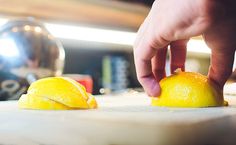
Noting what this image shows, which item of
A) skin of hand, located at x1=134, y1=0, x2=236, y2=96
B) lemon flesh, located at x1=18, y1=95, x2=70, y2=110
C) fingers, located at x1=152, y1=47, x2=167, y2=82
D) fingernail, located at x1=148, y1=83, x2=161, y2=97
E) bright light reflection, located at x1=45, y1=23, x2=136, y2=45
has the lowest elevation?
bright light reflection, located at x1=45, y1=23, x2=136, y2=45

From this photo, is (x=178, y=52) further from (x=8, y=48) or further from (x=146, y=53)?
(x=8, y=48)

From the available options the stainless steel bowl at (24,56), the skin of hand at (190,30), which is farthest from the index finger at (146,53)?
the stainless steel bowl at (24,56)

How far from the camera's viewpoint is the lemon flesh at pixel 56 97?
0.72 m

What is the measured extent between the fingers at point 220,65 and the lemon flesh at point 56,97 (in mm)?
253

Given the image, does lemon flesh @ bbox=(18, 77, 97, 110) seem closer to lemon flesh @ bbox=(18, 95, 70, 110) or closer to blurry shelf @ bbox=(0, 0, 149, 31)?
lemon flesh @ bbox=(18, 95, 70, 110)

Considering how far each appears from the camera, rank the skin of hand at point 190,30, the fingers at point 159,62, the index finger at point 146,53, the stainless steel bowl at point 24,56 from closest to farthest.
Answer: the skin of hand at point 190,30
the index finger at point 146,53
the fingers at point 159,62
the stainless steel bowl at point 24,56

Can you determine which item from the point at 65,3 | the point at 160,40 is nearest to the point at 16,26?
the point at 65,3

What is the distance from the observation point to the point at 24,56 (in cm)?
139

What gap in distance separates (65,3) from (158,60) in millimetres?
1386

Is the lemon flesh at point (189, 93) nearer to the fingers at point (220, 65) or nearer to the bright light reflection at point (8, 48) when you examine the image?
the fingers at point (220, 65)

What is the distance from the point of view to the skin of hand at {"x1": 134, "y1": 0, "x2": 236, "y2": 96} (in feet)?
1.83

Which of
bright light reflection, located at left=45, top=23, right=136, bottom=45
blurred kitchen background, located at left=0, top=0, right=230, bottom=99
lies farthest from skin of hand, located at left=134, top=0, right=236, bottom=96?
bright light reflection, located at left=45, top=23, right=136, bottom=45

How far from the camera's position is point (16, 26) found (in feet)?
4.73

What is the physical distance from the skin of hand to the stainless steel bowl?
2.23ft
